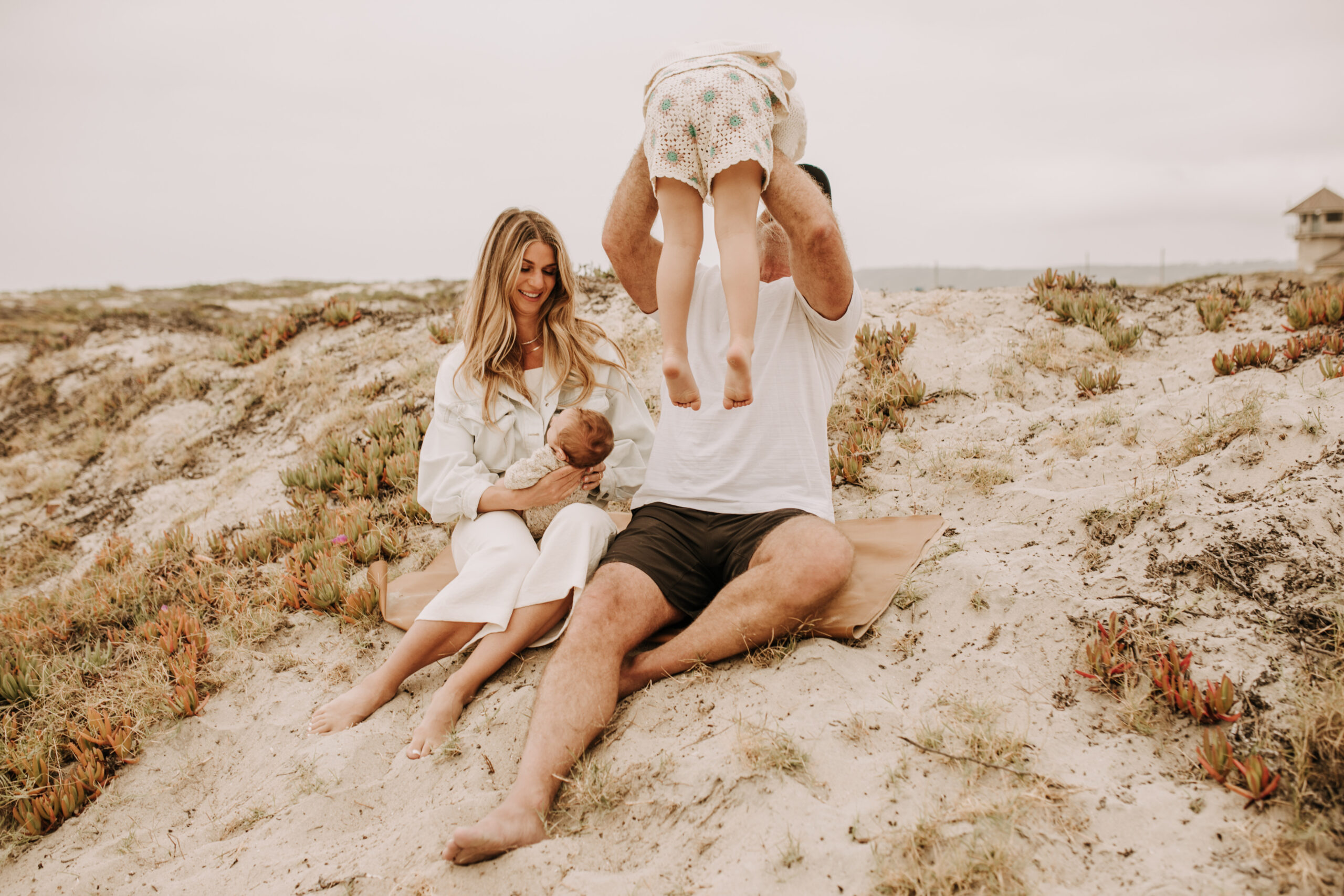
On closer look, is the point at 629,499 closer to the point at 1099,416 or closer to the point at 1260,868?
the point at 1099,416

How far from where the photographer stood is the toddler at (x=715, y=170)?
9.20 ft

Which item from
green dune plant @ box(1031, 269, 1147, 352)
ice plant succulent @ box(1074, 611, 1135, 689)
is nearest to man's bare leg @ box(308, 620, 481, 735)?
ice plant succulent @ box(1074, 611, 1135, 689)

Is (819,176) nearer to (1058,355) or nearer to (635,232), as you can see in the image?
(635,232)

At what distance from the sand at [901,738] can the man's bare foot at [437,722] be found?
0.20 ft

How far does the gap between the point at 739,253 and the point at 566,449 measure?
51.2 inches

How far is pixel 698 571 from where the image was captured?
329 centimetres

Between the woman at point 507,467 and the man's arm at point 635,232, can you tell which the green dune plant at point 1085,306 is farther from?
the man's arm at point 635,232

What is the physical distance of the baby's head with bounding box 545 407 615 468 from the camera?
3.54m

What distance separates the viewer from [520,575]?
3.36 metres

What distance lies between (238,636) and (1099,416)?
17.9 feet

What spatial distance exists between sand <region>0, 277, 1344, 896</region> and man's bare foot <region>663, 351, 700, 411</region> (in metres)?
1.13

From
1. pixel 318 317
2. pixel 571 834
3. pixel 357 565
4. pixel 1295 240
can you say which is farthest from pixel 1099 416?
pixel 1295 240

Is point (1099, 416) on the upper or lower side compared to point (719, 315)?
lower

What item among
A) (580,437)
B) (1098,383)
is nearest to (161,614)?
(580,437)
